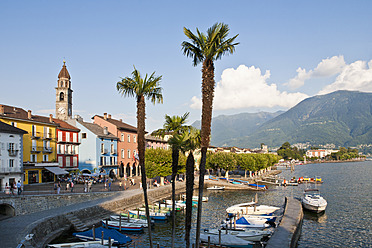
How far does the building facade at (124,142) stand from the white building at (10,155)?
29809mm

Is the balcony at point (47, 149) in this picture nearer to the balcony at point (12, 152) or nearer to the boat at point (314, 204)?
the balcony at point (12, 152)

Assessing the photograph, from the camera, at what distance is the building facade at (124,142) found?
76.2m

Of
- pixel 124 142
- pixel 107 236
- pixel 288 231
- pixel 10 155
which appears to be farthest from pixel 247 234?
pixel 124 142

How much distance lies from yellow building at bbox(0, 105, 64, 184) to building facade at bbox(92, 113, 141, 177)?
60.4ft

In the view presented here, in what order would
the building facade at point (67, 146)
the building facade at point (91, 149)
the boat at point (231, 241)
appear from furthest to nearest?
the building facade at point (91, 149), the building facade at point (67, 146), the boat at point (231, 241)

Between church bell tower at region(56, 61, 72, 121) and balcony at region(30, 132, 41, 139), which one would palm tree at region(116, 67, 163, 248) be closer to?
balcony at region(30, 132, 41, 139)

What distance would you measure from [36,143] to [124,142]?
88.3 feet

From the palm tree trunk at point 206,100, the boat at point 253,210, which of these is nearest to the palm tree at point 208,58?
the palm tree trunk at point 206,100

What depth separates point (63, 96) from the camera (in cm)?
7281

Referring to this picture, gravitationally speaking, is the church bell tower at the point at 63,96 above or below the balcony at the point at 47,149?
above

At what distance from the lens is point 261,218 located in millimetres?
37156

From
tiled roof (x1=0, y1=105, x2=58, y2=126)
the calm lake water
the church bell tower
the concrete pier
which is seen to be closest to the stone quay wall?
the calm lake water

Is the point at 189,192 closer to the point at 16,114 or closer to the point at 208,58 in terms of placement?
the point at 208,58

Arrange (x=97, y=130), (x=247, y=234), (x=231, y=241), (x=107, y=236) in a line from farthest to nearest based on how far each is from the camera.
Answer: (x=97, y=130)
(x=247, y=234)
(x=107, y=236)
(x=231, y=241)
